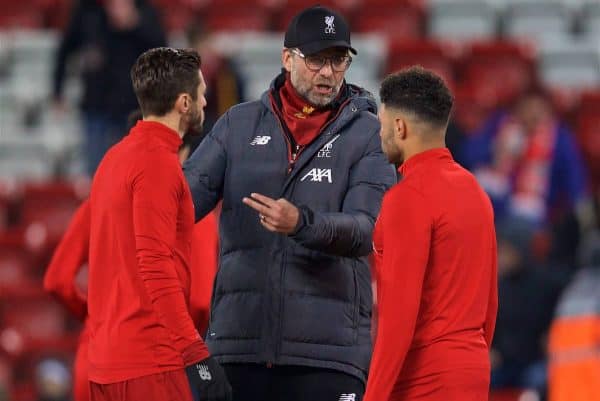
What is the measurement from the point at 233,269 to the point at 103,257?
1.90 feet

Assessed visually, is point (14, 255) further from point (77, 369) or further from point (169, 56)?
point (169, 56)

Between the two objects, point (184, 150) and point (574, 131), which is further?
point (574, 131)

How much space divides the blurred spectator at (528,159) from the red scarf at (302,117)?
4826 millimetres

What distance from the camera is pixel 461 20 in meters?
12.5

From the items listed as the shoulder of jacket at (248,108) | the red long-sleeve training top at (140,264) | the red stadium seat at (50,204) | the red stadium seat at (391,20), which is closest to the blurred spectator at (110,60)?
the red stadium seat at (50,204)

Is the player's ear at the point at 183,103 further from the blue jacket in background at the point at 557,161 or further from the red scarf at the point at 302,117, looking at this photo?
the blue jacket in background at the point at 557,161

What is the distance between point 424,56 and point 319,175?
6.60m

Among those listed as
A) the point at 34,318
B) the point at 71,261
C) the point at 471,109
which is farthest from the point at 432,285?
the point at 471,109

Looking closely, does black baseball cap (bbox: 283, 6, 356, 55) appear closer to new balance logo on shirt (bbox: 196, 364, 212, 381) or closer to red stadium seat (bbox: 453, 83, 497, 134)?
new balance logo on shirt (bbox: 196, 364, 212, 381)

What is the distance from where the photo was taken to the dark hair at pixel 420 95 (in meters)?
4.51

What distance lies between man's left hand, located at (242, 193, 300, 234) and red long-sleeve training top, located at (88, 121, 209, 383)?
0.71ft

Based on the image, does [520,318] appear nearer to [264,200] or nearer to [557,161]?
[557,161]

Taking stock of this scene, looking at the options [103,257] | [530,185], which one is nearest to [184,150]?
[103,257]

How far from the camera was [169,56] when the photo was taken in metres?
4.75
